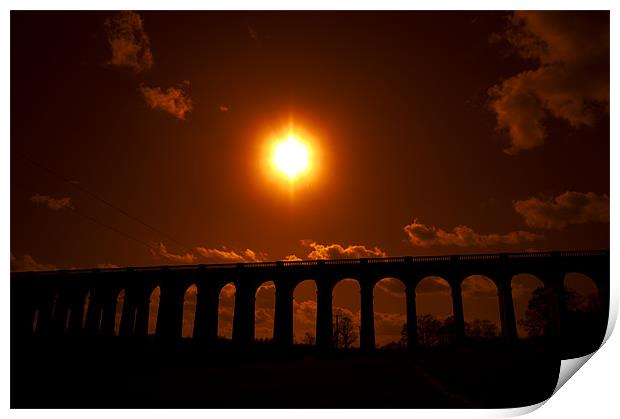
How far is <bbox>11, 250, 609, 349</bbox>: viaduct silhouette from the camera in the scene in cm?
2733

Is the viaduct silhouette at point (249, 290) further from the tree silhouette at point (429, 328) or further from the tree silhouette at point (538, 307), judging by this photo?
the tree silhouette at point (429, 328)

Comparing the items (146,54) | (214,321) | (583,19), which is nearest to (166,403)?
(146,54)

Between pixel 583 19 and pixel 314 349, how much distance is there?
21.4m

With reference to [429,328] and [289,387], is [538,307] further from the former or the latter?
[429,328]

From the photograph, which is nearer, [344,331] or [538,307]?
[538,307]

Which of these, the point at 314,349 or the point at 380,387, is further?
the point at 314,349

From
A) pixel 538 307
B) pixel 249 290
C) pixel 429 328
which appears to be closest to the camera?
pixel 538 307

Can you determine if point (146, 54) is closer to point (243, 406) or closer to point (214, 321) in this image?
point (243, 406)

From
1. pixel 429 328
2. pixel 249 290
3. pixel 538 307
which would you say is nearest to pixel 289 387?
pixel 538 307

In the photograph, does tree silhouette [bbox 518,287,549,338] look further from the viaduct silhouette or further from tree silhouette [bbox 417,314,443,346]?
tree silhouette [bbox 417,314,443,346]

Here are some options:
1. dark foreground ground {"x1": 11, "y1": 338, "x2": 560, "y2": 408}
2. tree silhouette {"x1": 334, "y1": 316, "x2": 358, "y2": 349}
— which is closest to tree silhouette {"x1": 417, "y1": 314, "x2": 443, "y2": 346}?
tree silhouette {"x1": 334, "y1": 316, "x2": 358, "y2": 349}

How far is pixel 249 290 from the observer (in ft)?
112

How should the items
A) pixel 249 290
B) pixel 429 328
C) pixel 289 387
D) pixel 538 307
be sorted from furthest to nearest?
pixel 429 328 → pixel 249 290 → pixel 538 307 → pixel 289 387
